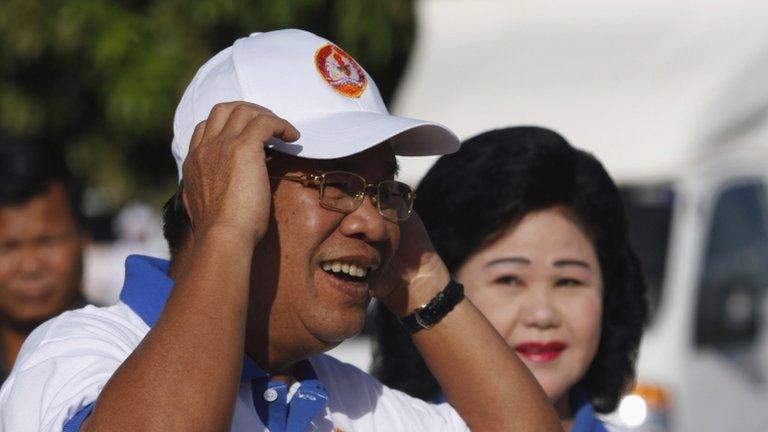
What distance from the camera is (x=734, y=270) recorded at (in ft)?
22.5

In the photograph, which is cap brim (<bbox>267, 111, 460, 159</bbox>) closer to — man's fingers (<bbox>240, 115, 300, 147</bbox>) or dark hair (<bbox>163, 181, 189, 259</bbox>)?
man's fingers (<bbox>240, 115, 300, 147</bbox>)

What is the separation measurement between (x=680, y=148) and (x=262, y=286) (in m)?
4.62

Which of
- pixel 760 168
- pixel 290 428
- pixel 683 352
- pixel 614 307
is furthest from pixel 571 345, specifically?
pixel 760 168

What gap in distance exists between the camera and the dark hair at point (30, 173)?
185 inches

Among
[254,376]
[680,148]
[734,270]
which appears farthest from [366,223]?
[734,270]

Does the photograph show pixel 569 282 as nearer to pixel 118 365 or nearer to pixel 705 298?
pixel 118 365

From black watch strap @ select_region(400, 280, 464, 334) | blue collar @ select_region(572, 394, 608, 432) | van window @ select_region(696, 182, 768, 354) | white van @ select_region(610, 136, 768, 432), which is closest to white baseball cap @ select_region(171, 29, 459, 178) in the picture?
black watch strap @ select_region(400, 280, 464, 334)

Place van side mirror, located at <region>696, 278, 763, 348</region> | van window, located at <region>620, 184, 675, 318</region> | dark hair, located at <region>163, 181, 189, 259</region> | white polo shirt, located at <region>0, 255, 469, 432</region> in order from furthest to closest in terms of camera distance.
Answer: van window, located at <region>620, 184, 675, 318</region>, van side mirror, located at <region>696, 278, 763, 348</region>, dark hair, located at <region>163, 181, 189, 259</region>, white polo shirt, located at <region>0, 255, 469, 432</region>

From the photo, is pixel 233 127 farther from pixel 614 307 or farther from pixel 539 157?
pixel 614 307

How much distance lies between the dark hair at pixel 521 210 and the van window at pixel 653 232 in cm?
337

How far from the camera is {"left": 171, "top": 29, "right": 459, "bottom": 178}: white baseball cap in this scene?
90.1 inches

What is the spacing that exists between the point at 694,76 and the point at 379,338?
3.67m

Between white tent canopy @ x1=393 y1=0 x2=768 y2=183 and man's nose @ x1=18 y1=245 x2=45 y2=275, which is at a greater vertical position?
white tent canopy @ x1=393 y1=0 x2=768 y2=183

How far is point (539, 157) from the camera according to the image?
10.8 feet
